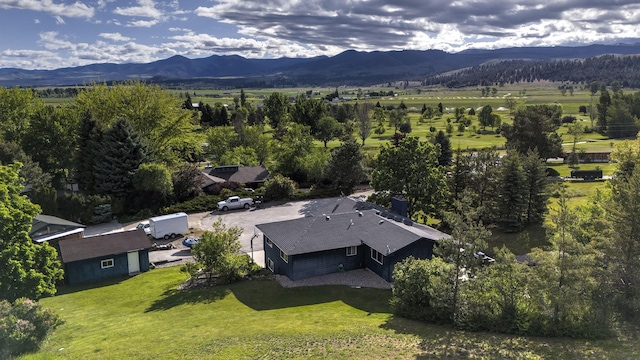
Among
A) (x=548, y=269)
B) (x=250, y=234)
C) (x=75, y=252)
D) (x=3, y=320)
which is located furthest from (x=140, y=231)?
(x=548, y=269)

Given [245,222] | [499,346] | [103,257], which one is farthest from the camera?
[245,222]

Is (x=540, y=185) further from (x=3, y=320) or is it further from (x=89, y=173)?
(x=89, y=173)

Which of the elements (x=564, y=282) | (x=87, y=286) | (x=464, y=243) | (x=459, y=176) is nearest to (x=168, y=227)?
(x=87, y=286)

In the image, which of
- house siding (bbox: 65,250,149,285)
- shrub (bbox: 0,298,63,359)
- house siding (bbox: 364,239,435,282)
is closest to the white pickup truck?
house siding (bbox: 65,250,149,285)

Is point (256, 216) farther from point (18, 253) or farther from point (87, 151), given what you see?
point (18, 253)

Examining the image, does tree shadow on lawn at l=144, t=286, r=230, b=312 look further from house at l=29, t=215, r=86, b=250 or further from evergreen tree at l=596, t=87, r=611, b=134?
evergreen tree at l=596, t=87, r=611, b=134

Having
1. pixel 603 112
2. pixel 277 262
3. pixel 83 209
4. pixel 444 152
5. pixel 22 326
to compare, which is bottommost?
pixel 277 262
